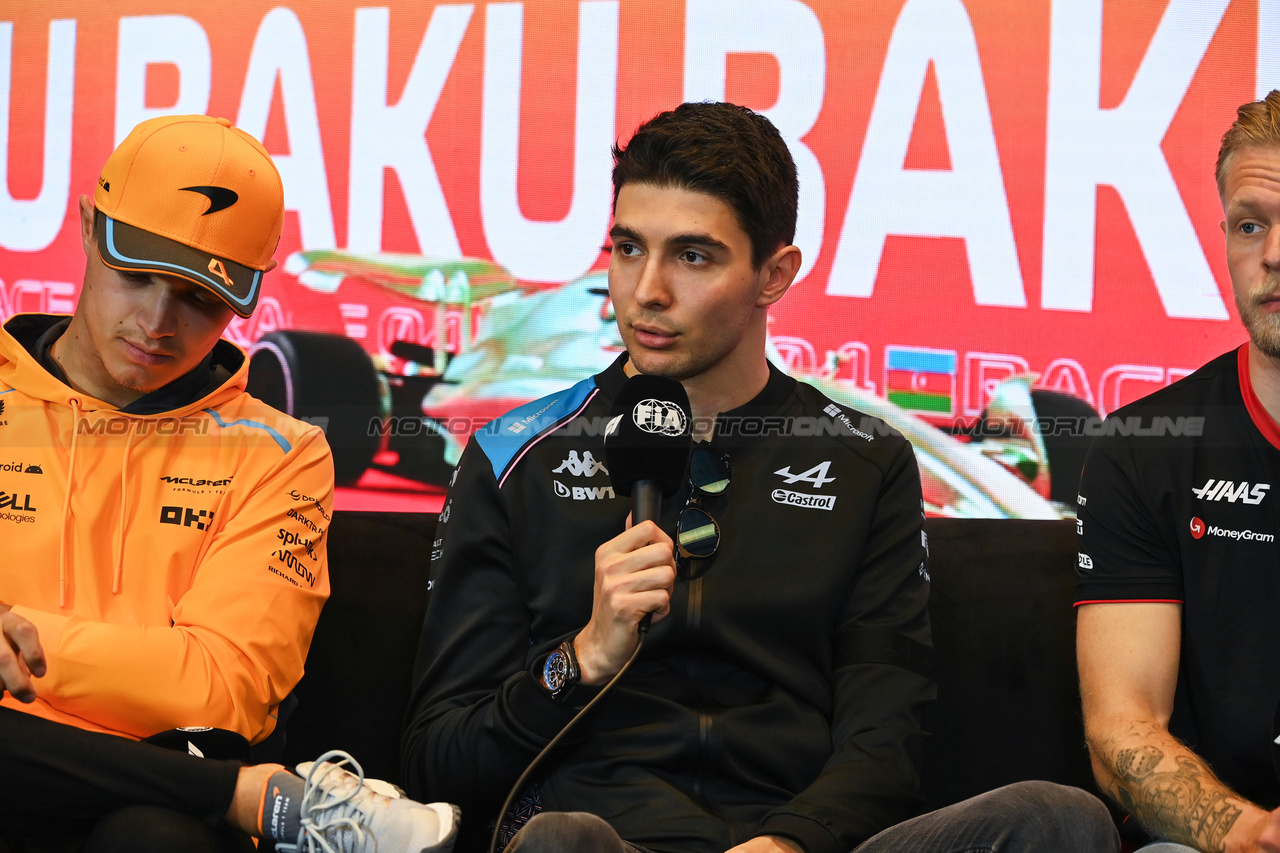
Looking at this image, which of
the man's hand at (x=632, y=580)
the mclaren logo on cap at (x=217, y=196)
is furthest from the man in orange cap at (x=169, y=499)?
the man's hand at (x=632, y=580)

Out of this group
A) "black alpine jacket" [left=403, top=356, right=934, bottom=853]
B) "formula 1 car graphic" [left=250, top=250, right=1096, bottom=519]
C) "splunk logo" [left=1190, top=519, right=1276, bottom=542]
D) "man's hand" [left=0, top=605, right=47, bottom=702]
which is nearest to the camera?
"man's hand" [left=0, top=605, right=47, bottom=702]

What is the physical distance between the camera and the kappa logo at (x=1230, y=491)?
62.9 inches

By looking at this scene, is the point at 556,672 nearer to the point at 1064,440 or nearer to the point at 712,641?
the point at 712,641

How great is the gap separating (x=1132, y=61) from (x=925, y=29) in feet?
1.45

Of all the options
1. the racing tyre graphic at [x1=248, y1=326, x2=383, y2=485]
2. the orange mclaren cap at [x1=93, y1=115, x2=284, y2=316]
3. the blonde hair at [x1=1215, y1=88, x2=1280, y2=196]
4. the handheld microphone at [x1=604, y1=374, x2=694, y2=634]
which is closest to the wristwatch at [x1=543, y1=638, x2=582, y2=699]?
the handheld microphone at [x1=604, y1=374, x2=694, y2=634]

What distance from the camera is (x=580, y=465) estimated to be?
1699mm

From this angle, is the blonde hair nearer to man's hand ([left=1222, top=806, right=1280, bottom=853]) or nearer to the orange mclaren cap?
man's hand ([left=1222, top=806, right=1280, bottom=853])

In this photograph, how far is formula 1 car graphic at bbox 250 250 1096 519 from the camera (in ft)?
8.71

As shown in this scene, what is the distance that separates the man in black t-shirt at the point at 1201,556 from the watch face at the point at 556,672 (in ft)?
2.30

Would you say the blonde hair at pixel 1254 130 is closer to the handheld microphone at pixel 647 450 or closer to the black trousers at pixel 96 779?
the handheld microphone at pixel 647 450

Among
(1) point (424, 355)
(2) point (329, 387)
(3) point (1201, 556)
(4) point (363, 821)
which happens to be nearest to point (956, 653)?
(3) point (1201, 556)

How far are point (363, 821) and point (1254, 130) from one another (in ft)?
4.90

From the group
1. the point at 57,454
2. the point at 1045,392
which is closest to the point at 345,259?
the point at 57,454

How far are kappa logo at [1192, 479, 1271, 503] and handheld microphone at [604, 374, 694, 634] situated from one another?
774 millimetres
